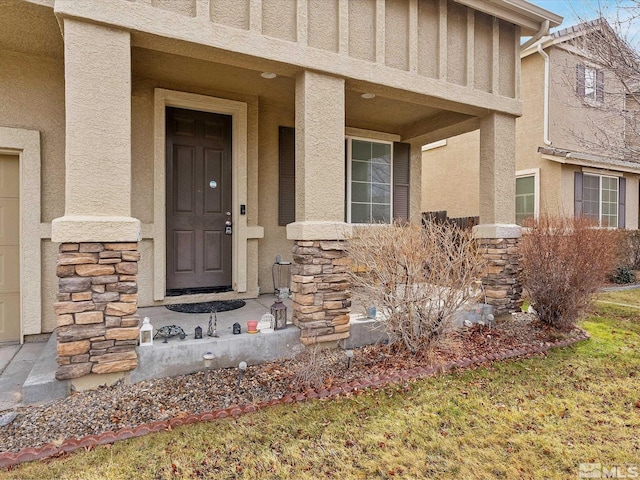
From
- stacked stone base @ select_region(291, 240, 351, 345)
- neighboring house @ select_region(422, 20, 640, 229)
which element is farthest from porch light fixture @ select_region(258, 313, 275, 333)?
neighboring house @ select_region(422, 20, 640, 229)

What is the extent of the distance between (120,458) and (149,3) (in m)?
3.65

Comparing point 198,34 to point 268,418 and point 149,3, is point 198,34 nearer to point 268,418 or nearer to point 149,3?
point 149,3

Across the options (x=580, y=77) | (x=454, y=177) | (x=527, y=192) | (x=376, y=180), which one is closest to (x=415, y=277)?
(x=376, y=180)

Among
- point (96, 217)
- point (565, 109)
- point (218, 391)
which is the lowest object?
point (218, 391)

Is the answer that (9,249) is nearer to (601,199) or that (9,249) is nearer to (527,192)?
(527,192)

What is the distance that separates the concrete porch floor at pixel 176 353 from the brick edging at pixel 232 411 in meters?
0.66

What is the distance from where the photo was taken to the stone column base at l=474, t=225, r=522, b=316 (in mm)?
5285

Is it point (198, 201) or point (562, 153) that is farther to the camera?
point (562, 153)

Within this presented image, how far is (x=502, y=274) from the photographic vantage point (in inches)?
208

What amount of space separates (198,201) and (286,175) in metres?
1.44

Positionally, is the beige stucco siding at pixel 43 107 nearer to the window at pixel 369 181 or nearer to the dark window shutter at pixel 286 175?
the dark window shutter at pixel 286 175

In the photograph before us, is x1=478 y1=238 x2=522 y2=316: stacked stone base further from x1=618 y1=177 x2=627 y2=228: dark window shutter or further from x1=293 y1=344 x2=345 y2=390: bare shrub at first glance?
x1=618 y1=177 x2=627 y2=228: dark window shutter

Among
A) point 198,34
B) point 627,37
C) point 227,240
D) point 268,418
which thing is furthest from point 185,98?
point 627,37

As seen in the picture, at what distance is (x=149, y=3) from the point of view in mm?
3258
